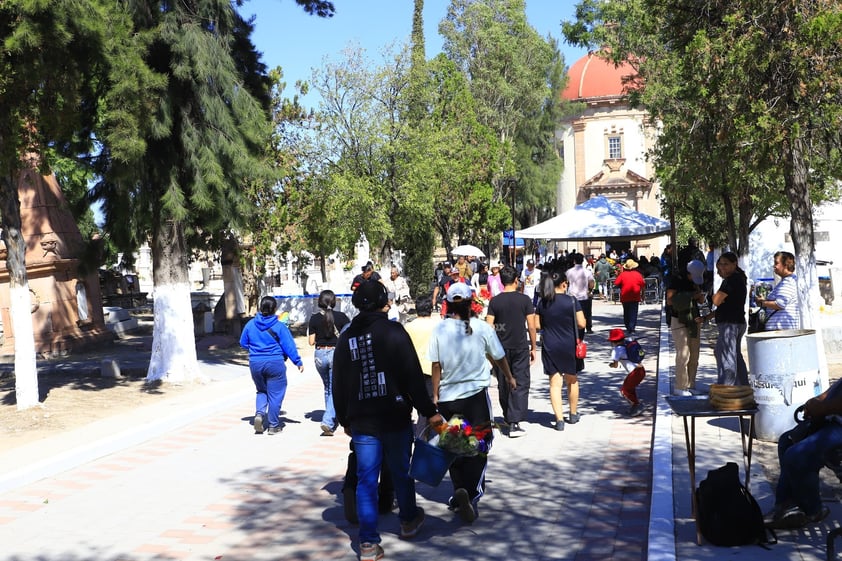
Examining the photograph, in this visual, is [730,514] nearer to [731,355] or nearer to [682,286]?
[731,355]

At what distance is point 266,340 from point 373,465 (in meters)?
4.72

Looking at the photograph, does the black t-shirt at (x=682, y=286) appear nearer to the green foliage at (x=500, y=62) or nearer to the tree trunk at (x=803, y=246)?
the tree trunk at (x=803, y=246)

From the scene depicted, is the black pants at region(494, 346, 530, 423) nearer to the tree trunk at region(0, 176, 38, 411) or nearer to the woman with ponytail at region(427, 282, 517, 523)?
the woman with ponytail at region(427, 282, 517, 523)

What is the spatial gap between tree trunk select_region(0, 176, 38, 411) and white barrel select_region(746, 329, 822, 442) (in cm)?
859

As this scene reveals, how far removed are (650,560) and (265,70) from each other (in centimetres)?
1426

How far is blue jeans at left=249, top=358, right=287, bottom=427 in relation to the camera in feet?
35.2

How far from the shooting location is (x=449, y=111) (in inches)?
1555

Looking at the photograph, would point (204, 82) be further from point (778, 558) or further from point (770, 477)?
point (778, 558)

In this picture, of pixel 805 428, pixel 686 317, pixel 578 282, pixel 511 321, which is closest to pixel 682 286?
pixel 686 317

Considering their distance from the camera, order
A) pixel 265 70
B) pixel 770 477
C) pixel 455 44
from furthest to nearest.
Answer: pixel 455 44 → pixel 265 70 → pixel 770 477

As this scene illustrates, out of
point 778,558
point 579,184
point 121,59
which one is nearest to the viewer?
point 778,558

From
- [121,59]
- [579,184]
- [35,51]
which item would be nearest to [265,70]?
[121,59]

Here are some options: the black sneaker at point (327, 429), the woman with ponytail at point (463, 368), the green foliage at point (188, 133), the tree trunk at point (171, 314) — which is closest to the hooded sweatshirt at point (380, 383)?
the woman with ponytail at point (463, 368)

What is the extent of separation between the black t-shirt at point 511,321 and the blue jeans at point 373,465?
3.87 metres
